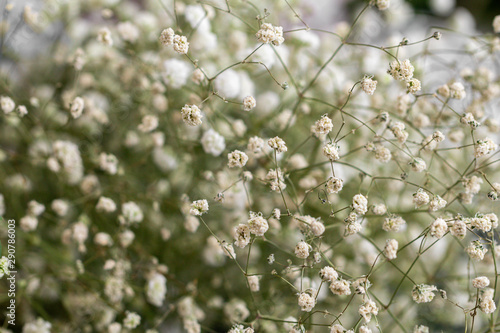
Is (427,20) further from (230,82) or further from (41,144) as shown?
(41,144)

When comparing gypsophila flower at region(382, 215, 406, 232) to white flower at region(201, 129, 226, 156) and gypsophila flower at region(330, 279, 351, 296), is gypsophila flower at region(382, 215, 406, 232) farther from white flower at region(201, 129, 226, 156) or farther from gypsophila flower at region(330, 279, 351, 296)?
white flower at region(201, 129, 226, 156)

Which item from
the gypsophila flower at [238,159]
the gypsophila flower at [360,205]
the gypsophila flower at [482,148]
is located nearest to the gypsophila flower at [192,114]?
the gypsophila flower at [238,159]

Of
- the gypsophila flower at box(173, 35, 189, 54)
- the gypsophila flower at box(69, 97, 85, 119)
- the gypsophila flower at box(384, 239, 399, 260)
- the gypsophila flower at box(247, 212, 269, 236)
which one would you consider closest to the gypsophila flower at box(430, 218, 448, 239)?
the gypsophila flower at box(384, 239, 399, 260)

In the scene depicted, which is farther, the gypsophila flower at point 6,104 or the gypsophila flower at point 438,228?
the gypsophila flower at point 6,104

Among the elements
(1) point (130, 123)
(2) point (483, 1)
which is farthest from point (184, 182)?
(2) point (483, 1)

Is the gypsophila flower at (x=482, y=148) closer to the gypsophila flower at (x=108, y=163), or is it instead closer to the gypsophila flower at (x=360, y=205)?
the gypsophila flower at (x=360, y=205)
